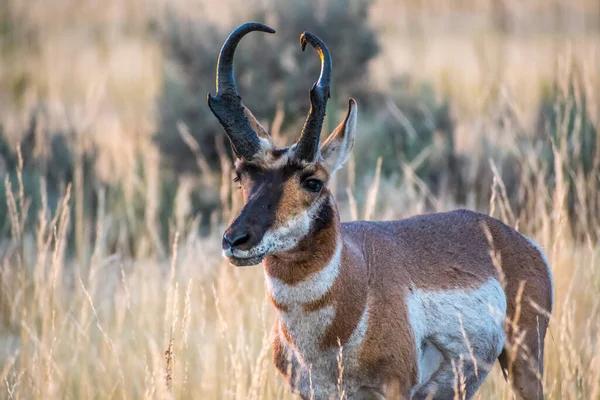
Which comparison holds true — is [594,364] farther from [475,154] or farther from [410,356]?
[475,154]

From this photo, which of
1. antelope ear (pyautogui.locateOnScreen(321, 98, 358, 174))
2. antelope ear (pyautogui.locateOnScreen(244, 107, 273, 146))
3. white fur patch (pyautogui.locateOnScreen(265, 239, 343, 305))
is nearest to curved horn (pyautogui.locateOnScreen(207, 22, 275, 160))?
antelope ear (pyautogui.locateOnScreen(244, 107, 273, 146))

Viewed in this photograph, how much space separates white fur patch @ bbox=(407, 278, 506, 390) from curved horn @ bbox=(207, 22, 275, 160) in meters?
1.29

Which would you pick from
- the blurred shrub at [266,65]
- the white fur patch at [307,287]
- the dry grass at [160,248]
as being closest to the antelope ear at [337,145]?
the white fur patch at [307,287]

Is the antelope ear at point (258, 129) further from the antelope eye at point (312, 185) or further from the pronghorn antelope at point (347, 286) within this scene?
the antelope eye at point (312, 185)

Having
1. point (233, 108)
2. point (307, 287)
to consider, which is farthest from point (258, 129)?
point (307, 287)

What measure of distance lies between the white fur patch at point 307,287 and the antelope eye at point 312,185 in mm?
379

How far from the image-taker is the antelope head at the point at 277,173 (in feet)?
12.8

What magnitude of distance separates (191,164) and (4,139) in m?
2.54

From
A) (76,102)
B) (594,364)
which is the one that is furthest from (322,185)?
(76,102)

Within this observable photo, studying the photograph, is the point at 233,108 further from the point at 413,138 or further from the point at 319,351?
the point at 413,138

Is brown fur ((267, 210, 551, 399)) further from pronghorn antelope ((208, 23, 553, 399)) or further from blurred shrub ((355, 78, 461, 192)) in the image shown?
blurred shrub ((355, 78, 461, 192))

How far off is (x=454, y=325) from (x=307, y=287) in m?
1.05

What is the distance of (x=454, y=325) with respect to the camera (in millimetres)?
4781

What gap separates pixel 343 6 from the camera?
12.5 meters
